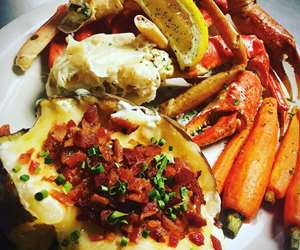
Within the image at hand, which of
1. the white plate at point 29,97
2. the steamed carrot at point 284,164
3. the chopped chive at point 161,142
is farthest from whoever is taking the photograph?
the steamed carrot at point 284,164

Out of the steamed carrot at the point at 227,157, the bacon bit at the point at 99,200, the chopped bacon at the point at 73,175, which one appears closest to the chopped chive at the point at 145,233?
the bacon bit at the point at 99,200

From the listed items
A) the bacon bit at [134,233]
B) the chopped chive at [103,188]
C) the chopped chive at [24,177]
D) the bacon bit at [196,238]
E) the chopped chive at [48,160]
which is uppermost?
the chopped chive at [24,177]

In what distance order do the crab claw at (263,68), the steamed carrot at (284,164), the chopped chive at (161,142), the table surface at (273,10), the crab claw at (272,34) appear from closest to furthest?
the chopped chive at (161,142) → the steamed carrot at (284,164) → the crab claw at (263,68) → the crab claw at (272,34) → the table surface at (273,10)

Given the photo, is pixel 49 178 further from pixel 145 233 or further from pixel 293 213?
pixel 293 213

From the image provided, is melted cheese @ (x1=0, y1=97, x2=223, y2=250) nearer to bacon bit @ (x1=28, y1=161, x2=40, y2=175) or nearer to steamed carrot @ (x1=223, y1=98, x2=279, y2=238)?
bacon bit @ (x1=28, y1=161, x2=40, y2=175)

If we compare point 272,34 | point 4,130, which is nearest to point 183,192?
point 4,130

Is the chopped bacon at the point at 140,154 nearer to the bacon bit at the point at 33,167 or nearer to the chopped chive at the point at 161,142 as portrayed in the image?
the chopped chive at the point at 161,142

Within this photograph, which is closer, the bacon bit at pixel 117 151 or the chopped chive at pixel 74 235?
the chopped chive at pixel 74 235
